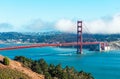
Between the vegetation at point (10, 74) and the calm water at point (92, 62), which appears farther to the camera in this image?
the calm water at point (92, 62)

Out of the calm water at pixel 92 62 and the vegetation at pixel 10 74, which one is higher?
the vegetation at pixel 10 74

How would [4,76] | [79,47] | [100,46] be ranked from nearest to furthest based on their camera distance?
[4,76] → [79,47] → [100,46]

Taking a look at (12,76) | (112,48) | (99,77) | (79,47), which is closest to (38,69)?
(12,76)

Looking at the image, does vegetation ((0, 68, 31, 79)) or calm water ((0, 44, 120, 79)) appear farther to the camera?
calm water ((0, 44, 120, 79))

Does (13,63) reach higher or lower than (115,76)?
higher

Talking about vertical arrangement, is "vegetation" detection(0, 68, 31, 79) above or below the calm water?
above

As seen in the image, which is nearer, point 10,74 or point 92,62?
point 10,74

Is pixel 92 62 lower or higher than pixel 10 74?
lower

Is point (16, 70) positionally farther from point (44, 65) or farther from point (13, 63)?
point (44, 65)
